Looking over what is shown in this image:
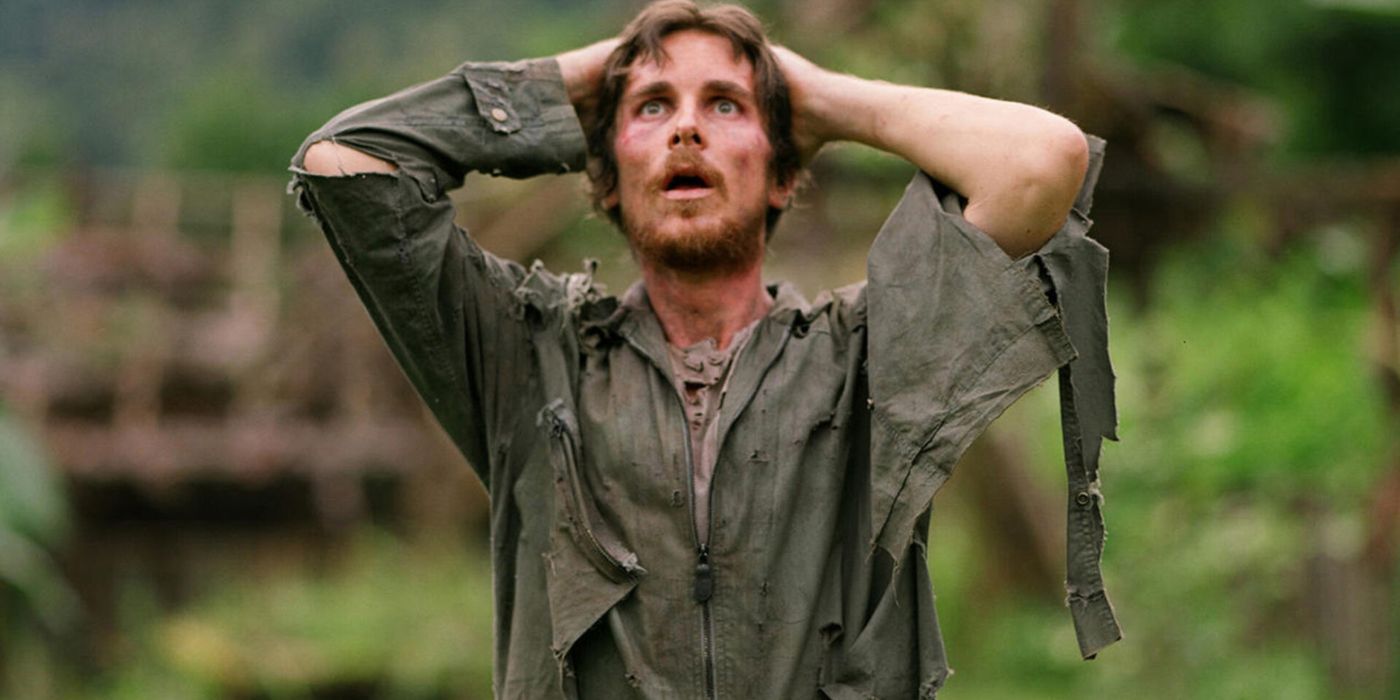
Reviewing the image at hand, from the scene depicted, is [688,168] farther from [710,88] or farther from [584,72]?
[584,72]

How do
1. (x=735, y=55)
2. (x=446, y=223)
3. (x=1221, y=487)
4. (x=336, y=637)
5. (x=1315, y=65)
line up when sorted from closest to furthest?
(x=446, y=223)
(x=735, y=55)
(x=1221, y=487)
(x=336, y=637)
(x=1315, y=65)

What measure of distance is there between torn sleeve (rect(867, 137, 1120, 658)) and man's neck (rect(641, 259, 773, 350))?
0.25 meters

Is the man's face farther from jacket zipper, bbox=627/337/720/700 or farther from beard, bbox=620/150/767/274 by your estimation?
jacket zipper, bbox=627/337/720/700

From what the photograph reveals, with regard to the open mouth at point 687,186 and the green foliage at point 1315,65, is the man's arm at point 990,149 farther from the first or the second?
the green foliage at point 1315,65

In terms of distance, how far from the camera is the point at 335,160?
8.00 feet

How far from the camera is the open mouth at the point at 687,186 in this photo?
99.7 inches

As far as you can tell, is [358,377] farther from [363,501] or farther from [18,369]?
[18,369]

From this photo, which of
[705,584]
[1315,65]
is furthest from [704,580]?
[1315,65]

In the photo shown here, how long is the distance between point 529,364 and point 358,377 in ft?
25.6

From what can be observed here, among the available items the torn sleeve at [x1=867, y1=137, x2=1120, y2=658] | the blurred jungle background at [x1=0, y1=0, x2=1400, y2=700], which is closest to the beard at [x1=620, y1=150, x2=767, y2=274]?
the torn sleeve at [x1=867, y1=137, x2=1120, y2=658]

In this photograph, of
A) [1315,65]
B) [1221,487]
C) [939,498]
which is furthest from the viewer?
[1315,65]

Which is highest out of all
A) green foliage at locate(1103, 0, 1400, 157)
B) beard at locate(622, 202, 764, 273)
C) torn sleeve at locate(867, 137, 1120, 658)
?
green foliage at locate(1103, 0, 1400, 157)

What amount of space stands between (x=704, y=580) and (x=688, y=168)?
0.60 meters

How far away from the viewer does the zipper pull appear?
8.01 feet
